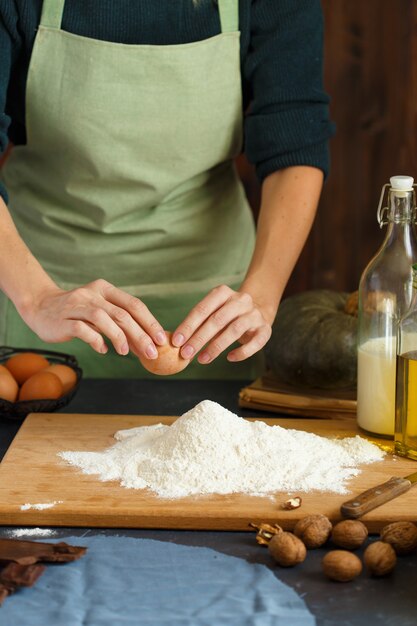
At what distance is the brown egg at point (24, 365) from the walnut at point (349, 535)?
730mm

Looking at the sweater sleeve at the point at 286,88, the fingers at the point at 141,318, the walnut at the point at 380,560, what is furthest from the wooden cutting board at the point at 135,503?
the sweater sleeve at the point at 286,88

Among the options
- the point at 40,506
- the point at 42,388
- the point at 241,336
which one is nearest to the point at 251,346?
the point at 241,336

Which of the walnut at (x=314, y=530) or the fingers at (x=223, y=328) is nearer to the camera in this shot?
the walnut at (x=314, y=530)

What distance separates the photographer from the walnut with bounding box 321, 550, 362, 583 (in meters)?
1.09

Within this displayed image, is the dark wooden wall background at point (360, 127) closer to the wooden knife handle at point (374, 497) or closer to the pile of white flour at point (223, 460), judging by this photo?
the pile of white flour at point (223, 460)

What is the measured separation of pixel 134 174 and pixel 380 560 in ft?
3.52

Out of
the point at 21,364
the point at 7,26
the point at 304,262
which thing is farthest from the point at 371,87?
the point at 21,364

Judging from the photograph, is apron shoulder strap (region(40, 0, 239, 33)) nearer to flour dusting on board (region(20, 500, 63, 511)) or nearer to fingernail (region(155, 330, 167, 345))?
fingernail (region(155, 330, 167, 345))

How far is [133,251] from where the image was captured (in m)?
2.08

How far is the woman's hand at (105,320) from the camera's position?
149 centimetres

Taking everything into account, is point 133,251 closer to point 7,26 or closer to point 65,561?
point 7,26

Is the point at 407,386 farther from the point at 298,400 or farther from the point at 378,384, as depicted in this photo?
the point at 298,400

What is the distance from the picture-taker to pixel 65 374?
1.73 m

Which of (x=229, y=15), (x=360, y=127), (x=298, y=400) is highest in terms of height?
(x=229, y=15)
